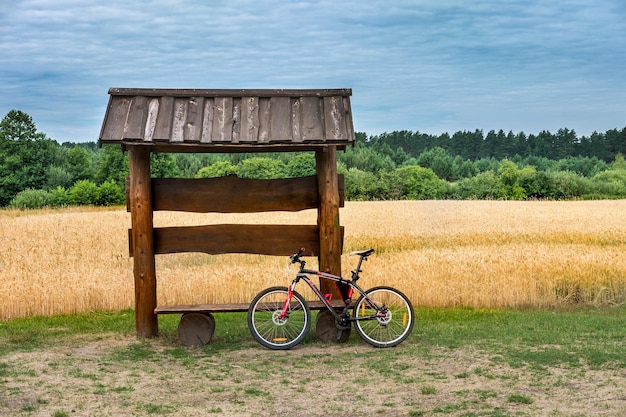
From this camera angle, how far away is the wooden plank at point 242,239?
12.1 meters

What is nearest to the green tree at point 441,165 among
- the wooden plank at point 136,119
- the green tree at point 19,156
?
the green tree at point 19,156

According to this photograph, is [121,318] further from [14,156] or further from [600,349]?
[14,156]

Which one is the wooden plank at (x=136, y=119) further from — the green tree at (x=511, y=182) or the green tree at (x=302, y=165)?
the green tree at (x=511, y=182)

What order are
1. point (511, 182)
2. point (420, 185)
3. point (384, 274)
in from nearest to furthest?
point (384, 274), point (511, 182), point (420, 185)

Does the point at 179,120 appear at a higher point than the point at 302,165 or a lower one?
lower

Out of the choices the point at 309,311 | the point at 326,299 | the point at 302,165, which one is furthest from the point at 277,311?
the point at 302,165

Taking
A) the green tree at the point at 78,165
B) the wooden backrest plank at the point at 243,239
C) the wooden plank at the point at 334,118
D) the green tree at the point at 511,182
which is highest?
the green tree at the point at 78,165

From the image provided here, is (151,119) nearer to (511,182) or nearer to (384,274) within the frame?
(384,274)

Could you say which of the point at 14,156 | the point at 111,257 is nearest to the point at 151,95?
the point at 111,257

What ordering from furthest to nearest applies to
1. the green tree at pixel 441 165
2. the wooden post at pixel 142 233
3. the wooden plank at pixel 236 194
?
the green tree at pixel 441 165 < the wooden plank at pixel 236 194 < the wooden post at pixel 142 233

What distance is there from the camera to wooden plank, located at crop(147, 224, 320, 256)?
1210cm

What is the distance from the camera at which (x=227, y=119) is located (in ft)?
38.1

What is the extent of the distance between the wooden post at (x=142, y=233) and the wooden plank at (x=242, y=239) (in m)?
0.25

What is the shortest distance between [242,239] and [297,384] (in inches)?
139
